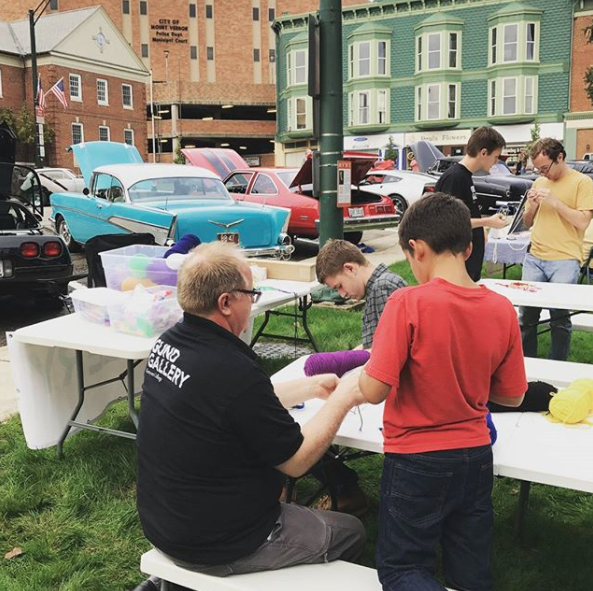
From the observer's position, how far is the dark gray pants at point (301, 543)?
2.37 metres

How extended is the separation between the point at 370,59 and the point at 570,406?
39408mm

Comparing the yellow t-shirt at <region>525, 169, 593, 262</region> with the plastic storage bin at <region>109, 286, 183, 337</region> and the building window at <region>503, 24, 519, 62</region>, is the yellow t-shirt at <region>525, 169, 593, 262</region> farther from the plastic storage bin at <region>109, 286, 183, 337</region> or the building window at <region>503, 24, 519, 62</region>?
the building window at <region>503, 24, 519, 62</region>

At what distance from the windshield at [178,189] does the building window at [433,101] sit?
29.0 metres

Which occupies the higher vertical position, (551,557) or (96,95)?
(96,95)

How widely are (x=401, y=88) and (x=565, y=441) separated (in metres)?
39.5


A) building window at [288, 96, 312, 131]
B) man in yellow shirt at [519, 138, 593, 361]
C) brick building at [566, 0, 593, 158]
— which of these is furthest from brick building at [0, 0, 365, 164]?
man in yellow shirt at [519, 138, 593, 361]

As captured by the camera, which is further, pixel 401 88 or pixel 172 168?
pixel 401 88

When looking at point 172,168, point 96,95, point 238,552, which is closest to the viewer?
point 238,552

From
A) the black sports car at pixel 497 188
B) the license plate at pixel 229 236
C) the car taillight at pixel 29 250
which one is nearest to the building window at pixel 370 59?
the black sports car at pixel 497 188

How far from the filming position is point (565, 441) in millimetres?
2713

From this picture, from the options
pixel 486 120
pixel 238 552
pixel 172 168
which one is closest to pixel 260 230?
pixel 172 168

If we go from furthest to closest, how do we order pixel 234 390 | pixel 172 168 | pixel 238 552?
pixel 172 168, pixel 238 552, pixel 234 390

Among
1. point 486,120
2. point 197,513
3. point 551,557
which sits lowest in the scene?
point 551,557

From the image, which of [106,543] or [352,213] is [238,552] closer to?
[106,543]
